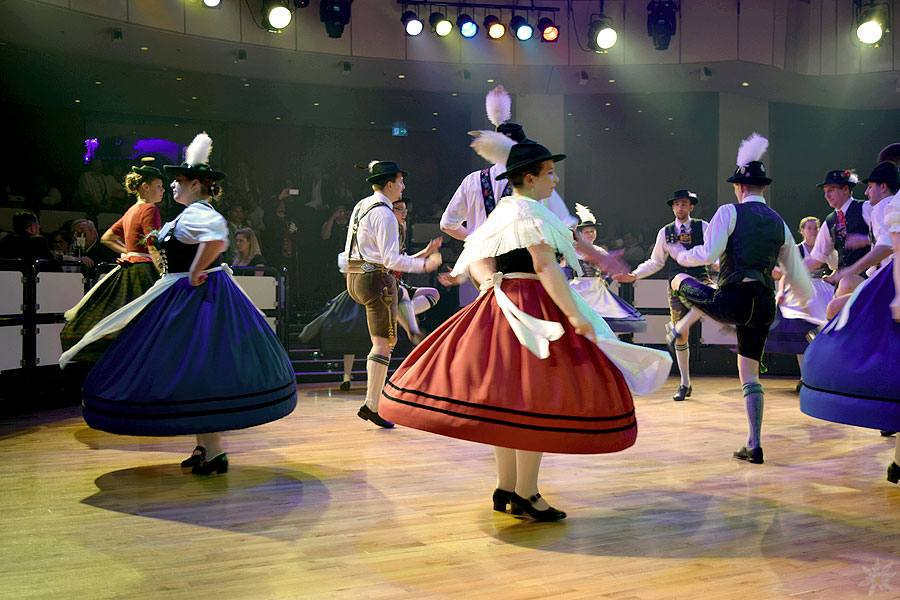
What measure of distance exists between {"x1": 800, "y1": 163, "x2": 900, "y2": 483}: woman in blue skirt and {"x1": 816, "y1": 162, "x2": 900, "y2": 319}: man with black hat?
1.27ft

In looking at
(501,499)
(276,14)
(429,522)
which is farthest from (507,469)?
(276,14)

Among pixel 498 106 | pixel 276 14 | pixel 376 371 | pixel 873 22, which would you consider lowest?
pixel 376 371

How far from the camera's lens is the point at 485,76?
11297 millimetres

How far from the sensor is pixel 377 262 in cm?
568

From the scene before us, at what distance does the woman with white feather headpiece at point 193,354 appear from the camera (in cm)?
374

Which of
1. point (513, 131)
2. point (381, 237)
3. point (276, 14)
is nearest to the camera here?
point (513, 131)

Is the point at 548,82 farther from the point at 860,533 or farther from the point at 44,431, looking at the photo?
the point at 860,533

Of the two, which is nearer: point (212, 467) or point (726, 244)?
point (212, 467)

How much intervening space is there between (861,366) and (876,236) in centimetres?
140

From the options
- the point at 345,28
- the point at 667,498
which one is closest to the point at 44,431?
the point at 667,498

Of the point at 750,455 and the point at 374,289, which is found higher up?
the point at 374,289

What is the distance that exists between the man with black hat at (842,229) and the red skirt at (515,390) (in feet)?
11.1

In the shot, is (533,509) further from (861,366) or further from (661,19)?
(661,19)

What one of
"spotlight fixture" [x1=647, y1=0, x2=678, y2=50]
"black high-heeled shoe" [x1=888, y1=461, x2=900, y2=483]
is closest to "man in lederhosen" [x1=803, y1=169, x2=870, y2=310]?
"black high-heeled shoe" [x1=888, y1=461, x2=900, y2=483]
